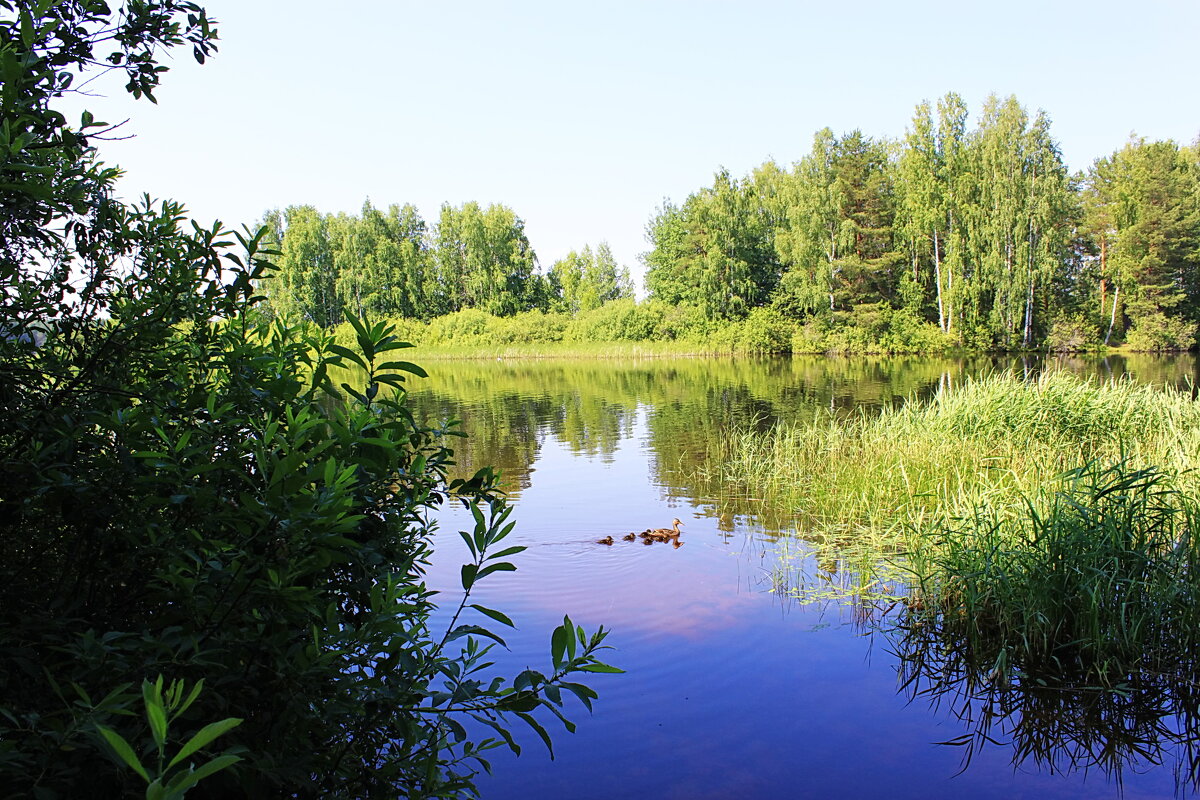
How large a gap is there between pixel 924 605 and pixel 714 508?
188 inches

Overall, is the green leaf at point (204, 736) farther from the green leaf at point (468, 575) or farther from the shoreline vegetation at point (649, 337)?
the shoreline vegetation at point (649, 337)

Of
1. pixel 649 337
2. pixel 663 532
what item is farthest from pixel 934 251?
pixel 663 532

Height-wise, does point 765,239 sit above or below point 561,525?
above

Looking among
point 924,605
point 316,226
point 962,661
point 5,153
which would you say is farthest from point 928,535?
point 316,226

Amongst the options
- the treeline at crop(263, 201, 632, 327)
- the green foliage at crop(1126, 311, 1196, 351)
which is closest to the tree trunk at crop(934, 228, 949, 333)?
the green foliage at crop(1126, 311, 1196, 351)

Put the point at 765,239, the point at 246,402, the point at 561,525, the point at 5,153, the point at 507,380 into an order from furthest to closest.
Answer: the point at 765,239, the point at 507,380, the point at 561,525, the point at 246,402, the point at 5,153

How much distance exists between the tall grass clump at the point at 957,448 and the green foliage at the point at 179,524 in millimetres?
7194

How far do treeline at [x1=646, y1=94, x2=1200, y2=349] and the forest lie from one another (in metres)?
0.10

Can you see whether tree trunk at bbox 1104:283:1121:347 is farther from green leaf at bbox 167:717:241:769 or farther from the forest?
green leaf at bbox 167:717:241:769

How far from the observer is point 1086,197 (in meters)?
49.9

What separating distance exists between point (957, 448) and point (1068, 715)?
569 centimetres

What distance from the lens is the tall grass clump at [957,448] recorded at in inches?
361

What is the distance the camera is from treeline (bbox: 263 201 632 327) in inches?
2694

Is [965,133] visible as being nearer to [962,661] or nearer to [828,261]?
[828,261]
